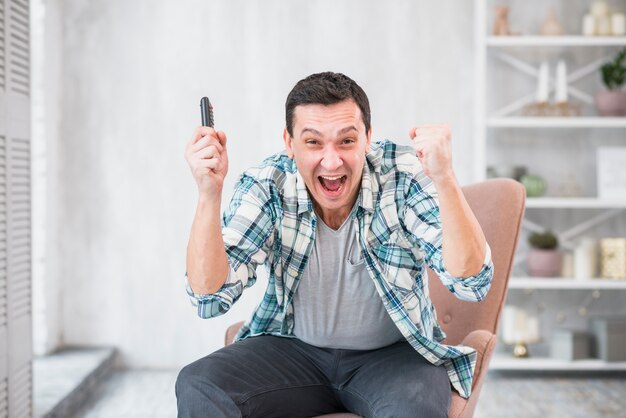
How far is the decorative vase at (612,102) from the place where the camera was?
3.84 m

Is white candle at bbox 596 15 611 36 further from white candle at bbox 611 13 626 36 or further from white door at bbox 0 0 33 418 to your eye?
white door at bbox 0 0 33 418

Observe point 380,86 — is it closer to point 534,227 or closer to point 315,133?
point 534,227

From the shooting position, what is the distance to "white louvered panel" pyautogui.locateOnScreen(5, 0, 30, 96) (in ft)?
8.27

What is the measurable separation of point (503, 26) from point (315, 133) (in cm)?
233

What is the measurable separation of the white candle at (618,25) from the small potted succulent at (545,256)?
99 cm

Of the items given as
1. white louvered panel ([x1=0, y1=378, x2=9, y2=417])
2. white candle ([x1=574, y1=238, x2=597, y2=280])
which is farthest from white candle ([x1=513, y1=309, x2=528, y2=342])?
white louvered panel ([x1=0, y1=378, x2=9, y2=417])

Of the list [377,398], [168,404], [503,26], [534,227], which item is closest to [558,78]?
[503,26]

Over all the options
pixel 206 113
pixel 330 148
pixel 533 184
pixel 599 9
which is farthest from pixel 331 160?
pixel 599 9

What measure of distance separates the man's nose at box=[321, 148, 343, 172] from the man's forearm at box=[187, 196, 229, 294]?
269mm

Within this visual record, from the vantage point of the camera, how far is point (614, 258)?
3.86 metres


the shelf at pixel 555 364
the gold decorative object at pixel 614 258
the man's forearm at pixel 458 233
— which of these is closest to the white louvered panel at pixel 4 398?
the man's forearm at pixel 458 233

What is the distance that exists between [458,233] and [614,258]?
8.02 feet

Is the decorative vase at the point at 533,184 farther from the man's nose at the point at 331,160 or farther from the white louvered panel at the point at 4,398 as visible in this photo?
the white louvered panel at the point at 4,398

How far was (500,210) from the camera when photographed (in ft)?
6.73
